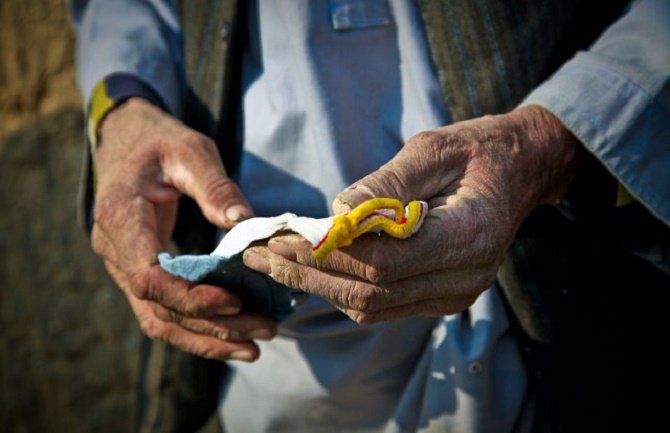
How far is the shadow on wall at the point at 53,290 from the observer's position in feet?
6.72

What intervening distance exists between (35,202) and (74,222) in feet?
0.42

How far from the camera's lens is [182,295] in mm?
1058

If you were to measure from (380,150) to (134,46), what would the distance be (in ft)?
1.73

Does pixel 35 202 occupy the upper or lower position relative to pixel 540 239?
lower

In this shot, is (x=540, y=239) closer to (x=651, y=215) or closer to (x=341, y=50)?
(x=651, y=215)

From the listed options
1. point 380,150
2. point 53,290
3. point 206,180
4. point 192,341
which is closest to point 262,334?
point 192,341

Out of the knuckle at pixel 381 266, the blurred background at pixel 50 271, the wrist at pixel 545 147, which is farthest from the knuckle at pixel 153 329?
the blurred background at pixel 50 271

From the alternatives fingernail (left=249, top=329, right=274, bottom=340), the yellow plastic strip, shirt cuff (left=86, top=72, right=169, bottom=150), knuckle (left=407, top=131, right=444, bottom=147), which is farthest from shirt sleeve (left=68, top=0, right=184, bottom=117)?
the yellow plastic strip

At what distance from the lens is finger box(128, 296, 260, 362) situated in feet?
3.69

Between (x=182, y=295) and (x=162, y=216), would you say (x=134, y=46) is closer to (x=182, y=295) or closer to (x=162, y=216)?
(x=162, y=216)

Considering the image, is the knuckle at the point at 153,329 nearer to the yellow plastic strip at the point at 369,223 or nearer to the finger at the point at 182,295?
the finger at the point at 182,295

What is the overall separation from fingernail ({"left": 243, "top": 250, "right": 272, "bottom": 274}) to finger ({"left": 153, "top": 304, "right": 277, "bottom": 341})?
251 mm

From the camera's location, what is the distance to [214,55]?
1.26 meters

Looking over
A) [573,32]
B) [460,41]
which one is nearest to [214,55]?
[460,41]
